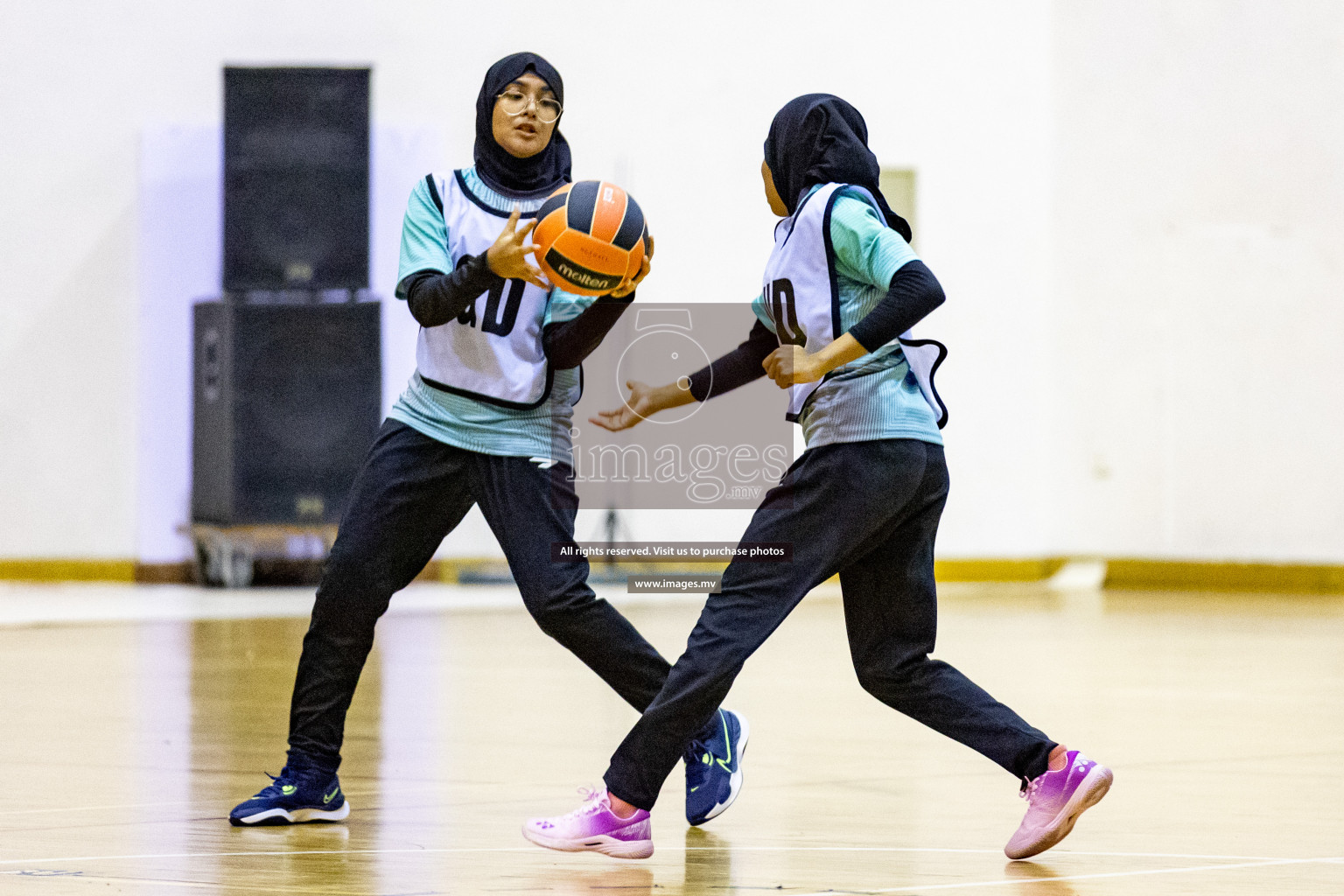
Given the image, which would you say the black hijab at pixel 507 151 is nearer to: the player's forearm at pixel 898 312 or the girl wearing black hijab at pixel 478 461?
the girl wearing black hijab at pixel 478 461

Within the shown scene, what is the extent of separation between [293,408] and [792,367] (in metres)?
5.77

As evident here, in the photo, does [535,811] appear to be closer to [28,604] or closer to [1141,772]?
[1141,772]

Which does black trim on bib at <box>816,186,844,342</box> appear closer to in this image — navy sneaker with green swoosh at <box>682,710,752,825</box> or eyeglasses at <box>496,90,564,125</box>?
eyeglasses at <box>496,90,564,125</box>

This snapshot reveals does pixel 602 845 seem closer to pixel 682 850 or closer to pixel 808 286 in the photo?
pixel 682 850

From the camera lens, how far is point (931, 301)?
7.09 feet

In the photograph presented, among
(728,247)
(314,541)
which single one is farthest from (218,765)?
(728,247)

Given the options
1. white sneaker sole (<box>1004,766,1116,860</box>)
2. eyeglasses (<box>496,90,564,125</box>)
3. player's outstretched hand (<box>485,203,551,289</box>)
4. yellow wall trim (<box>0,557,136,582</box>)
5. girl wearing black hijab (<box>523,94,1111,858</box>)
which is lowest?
yellow wall trim (<box>0,557,136,582</box>)

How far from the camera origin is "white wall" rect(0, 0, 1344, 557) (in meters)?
8.08

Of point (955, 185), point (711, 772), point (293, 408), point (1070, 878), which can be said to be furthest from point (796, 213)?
point (955, 185)

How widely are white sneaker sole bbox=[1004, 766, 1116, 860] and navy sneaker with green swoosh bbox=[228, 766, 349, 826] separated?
120 centimetres

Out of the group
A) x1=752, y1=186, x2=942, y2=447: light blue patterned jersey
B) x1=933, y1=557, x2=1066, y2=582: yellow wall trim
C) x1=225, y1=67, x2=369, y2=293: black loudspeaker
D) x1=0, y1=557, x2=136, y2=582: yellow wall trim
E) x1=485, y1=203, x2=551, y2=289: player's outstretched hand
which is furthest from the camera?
x1=933, y1=557, x2=1066, y2=582: yellow wall trim

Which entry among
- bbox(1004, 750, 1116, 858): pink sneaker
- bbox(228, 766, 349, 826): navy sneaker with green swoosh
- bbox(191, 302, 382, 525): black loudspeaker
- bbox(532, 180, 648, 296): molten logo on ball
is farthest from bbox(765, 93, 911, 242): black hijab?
bbox(191, 302, 382, 525): black loudspeaker

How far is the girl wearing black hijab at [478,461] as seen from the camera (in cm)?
255

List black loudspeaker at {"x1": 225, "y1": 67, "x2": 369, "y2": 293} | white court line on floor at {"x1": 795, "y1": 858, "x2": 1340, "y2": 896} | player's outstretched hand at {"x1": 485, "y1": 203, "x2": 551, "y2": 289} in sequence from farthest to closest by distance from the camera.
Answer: black loudspeaker at {"x1": 225, "y1": 67, "x2": 369, "y2": 293}, player's outstretched hand at {"x1": 485, "y1": 203, "x2": 551, "y2": 289}, white court line on floor at {"x1": 795, "y1": 858, "x2": 1340, "y2": 896}
